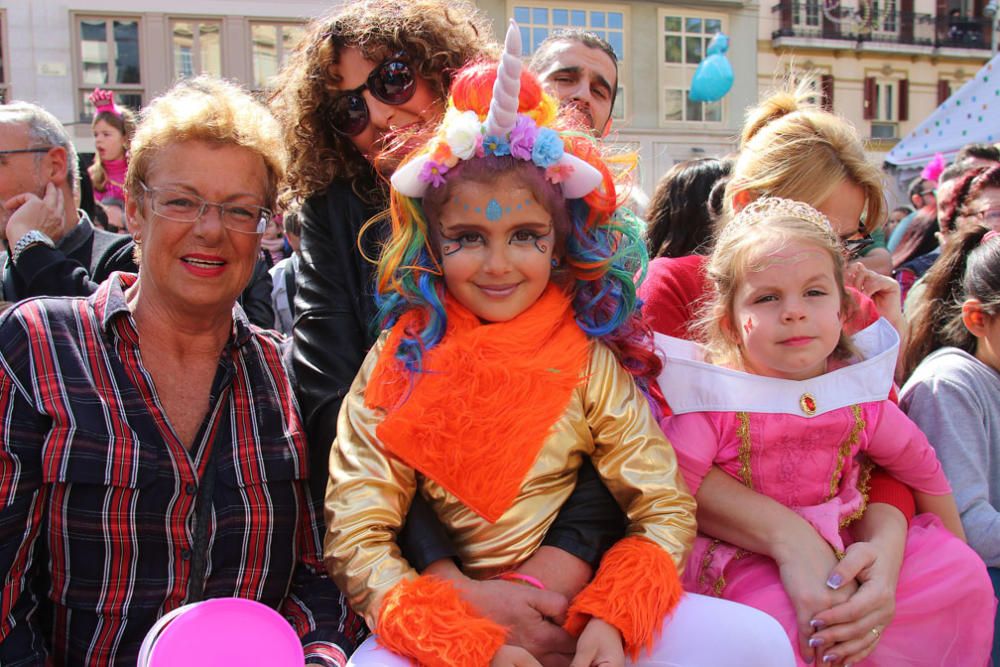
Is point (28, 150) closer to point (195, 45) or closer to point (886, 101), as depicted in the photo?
point (195, 45)

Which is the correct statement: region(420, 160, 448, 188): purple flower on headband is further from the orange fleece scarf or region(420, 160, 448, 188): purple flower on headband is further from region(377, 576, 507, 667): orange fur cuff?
region(377, 576, 507, 667): orange fur cuff

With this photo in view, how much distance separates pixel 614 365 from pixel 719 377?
31 cm

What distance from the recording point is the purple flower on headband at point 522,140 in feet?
5.93

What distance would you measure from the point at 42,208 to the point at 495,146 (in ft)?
6.82

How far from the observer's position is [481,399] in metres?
1.83

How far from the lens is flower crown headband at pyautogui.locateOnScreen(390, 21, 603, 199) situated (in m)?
1.79

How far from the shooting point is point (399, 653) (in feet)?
5.21

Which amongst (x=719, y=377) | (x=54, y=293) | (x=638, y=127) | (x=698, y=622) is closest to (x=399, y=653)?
(x=698, y=622)

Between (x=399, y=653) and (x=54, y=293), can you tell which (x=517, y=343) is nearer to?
(x=399, y=653)

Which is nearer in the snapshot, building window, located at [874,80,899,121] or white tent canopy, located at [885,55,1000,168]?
white tent canopy, located at [885,55,1000,168]

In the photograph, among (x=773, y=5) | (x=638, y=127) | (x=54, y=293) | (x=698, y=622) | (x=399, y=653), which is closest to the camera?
(x=399, y=653)

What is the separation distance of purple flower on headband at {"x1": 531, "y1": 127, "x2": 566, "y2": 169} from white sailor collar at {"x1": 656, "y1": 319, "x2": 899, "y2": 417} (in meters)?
0.60

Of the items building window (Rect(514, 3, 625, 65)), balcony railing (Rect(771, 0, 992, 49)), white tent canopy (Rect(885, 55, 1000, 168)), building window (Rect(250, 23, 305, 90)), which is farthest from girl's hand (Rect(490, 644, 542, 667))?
balcony railing (Rect(771, 0, 992, 49))

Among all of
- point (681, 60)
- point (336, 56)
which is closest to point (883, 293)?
point (336, 56)
